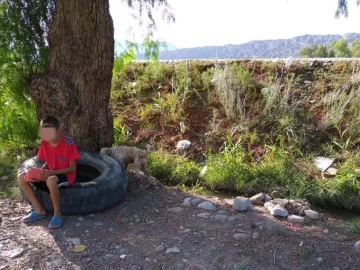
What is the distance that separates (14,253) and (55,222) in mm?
527

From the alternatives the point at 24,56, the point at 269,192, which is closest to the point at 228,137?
the point at 269,192

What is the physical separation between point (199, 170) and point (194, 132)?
3.63ft

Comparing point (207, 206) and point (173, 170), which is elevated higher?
point (207, 206)

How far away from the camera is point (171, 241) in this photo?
12.9ft

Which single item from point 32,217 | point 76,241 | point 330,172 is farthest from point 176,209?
point 330,172

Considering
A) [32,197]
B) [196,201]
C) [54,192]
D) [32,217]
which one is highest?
[54,192]

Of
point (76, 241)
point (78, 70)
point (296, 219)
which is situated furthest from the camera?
point (78, 70)

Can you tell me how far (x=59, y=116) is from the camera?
5484 millimetres

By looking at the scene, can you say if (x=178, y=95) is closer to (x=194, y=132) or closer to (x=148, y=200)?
(x=194, y=132)

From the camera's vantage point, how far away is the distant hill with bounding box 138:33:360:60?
9.04 metres

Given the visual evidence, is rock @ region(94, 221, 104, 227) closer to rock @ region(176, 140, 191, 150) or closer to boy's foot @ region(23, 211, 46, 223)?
boy's foot @ region(23, 211, 46, 223)

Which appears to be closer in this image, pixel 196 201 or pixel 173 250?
pixel 173 250

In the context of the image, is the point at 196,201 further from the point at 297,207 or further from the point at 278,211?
the point at 297,207

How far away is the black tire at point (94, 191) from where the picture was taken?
439 centimetres
